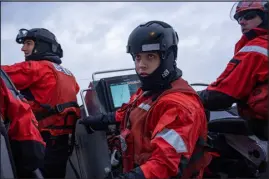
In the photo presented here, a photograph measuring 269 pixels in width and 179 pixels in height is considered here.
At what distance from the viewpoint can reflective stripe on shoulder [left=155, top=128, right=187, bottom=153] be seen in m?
2.02

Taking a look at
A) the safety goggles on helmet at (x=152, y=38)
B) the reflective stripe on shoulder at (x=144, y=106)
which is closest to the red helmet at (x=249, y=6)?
the safety goggles on helmet at (x=152, y=38)

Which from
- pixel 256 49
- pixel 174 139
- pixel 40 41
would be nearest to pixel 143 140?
pixel 174 139

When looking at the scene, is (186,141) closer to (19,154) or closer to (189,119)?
(189,119)

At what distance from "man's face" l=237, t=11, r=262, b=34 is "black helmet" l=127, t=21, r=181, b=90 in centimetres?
85

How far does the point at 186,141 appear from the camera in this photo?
81.4 inches

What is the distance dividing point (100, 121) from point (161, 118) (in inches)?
64.3

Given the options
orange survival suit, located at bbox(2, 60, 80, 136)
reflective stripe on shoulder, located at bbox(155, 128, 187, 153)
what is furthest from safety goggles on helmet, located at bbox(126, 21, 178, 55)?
orange survival suit, located at bbox(2, 60, 80, 136)

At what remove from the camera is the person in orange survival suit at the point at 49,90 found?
3.91m

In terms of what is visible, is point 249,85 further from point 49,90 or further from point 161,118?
point 49,90

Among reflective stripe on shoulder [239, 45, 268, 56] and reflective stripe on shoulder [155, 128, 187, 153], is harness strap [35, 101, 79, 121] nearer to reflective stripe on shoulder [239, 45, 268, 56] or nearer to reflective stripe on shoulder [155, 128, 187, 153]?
reflective stripe on shoulder [239, 45, 268, 56]

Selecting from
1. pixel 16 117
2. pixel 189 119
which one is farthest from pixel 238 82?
pixel 16 117

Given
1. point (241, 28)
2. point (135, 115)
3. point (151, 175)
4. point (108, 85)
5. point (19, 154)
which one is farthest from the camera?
point (108, 85)

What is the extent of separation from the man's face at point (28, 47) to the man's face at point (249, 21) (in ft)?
8.05

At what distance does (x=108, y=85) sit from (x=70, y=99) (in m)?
0.48
